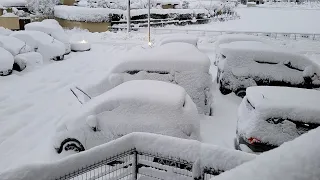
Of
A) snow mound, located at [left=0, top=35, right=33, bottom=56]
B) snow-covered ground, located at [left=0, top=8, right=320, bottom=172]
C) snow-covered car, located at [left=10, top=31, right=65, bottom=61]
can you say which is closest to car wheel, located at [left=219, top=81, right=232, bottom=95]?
snow-covered ground, located at [left=0, top=8, right=320, bottom=172]

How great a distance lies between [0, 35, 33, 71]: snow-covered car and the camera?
13086mm

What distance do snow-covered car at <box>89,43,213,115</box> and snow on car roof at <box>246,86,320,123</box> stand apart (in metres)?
1.90

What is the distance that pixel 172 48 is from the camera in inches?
360

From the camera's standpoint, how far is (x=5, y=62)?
12.1m

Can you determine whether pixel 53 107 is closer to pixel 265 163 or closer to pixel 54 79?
pixel 54 79

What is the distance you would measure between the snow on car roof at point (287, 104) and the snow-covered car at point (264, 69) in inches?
123

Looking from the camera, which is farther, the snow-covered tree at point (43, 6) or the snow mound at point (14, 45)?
the snow-covered tree at point (43, 6)

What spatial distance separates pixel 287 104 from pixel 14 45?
12.3 meters

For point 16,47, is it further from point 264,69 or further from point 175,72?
point 264,69

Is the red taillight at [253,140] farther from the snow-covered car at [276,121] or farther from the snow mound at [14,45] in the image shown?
the snow mound at [14,45]

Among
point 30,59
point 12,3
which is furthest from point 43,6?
point 30,59

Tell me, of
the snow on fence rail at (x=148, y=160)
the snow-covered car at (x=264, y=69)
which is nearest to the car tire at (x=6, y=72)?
the snow-covered car at (x=264, y=69)

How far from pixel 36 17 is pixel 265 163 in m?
33.2

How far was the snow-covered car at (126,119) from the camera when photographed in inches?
212
